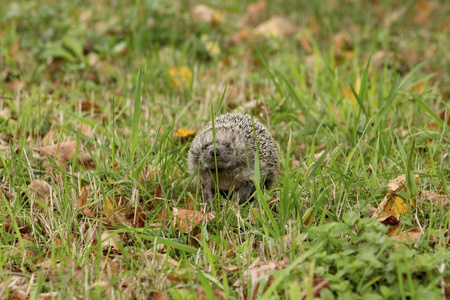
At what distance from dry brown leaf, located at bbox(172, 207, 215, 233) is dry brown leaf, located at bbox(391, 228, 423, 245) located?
1322mm

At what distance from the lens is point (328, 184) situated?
14.4ft

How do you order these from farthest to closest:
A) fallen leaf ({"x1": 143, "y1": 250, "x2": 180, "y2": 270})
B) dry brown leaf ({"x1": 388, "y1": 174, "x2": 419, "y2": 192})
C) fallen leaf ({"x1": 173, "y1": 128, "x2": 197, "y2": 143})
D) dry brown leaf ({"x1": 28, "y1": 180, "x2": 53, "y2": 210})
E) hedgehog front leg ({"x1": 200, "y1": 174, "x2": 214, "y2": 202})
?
fallen leaf ({"x1": 173, "y1": 128, "x2": 197, "y2": 143}), hedgehog front leg ({"x1": 200, "y1": 174, "x2": 214, "y2": 202}), dry brown leaf ({"x1": 28, "y1": 180, "x2": 53, "y2": 210}), dry brown leaf ({"x1": 388, "y1": 174, "x2": 419, "y2": 192}), fallen leaf ({"x1": 143, "y1": 250, "x2": 180, "y2": 270})

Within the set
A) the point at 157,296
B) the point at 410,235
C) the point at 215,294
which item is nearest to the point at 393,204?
the point at 410,235

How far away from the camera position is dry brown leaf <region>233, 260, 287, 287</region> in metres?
3.39

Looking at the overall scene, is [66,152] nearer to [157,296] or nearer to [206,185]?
[206,185]

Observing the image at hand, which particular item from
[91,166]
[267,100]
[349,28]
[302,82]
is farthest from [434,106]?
[91,166]

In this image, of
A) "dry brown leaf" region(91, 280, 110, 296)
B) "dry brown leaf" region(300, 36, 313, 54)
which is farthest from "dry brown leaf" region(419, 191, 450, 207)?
"dry brown leaf" region(300, 36, 313, 54)

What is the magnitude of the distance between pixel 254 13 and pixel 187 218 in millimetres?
6610

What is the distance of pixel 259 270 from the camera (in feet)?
11.4

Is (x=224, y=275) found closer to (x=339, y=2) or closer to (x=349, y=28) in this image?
(x=349, y=28)

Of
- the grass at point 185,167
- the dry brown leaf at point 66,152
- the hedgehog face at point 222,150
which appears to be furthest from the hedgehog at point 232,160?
the dry brown leaf at point 66,152

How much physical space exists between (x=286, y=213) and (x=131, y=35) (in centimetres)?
516

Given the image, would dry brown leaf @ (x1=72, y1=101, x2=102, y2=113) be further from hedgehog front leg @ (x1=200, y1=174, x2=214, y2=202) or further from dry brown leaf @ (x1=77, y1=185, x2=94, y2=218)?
hedgehog front leg @ (x1=200, y1=174, x2=214, y2=202)

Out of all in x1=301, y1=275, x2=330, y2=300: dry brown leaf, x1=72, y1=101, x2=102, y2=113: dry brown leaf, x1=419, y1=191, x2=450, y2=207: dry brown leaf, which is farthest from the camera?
x1=72, y1=101, x2=102, y2=113: dry brown leaf
